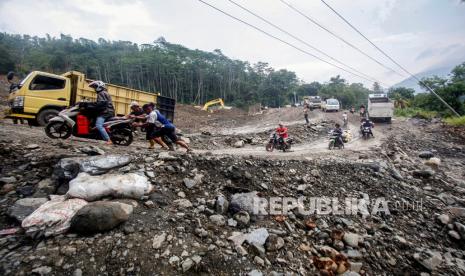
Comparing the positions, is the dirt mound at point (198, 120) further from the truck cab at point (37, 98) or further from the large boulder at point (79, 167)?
the large boulder at point (79, 167)

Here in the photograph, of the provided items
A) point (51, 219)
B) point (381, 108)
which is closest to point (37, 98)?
point (51, 219)

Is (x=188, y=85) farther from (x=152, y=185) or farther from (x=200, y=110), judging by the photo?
(x=152, y=185)

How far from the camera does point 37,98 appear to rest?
8.16 meters

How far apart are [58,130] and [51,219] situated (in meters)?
4.06

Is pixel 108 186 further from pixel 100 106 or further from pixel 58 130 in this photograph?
pixel 58 130

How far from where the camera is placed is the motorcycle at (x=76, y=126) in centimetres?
612

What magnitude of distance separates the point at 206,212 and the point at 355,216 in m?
3.24

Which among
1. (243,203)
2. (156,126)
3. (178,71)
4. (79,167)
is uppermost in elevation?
(178,71)

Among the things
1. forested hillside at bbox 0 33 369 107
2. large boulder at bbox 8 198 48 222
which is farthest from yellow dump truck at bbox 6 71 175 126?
forested hillside at bbox 0 33 369 107

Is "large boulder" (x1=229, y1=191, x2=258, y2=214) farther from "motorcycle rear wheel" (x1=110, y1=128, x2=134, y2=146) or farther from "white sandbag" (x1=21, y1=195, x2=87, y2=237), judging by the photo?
"motorcycle rear wheel" (x1=110, y1=128, x2=134, y2=146)

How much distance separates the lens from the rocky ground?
292 centimetres

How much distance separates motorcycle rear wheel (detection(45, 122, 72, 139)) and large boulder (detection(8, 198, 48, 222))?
126 inches

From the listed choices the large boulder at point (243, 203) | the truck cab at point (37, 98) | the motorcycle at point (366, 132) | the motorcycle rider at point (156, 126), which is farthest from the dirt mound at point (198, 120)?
the large boulder at point (243, 203)

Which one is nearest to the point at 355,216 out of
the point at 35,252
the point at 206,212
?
the point at 206,212
